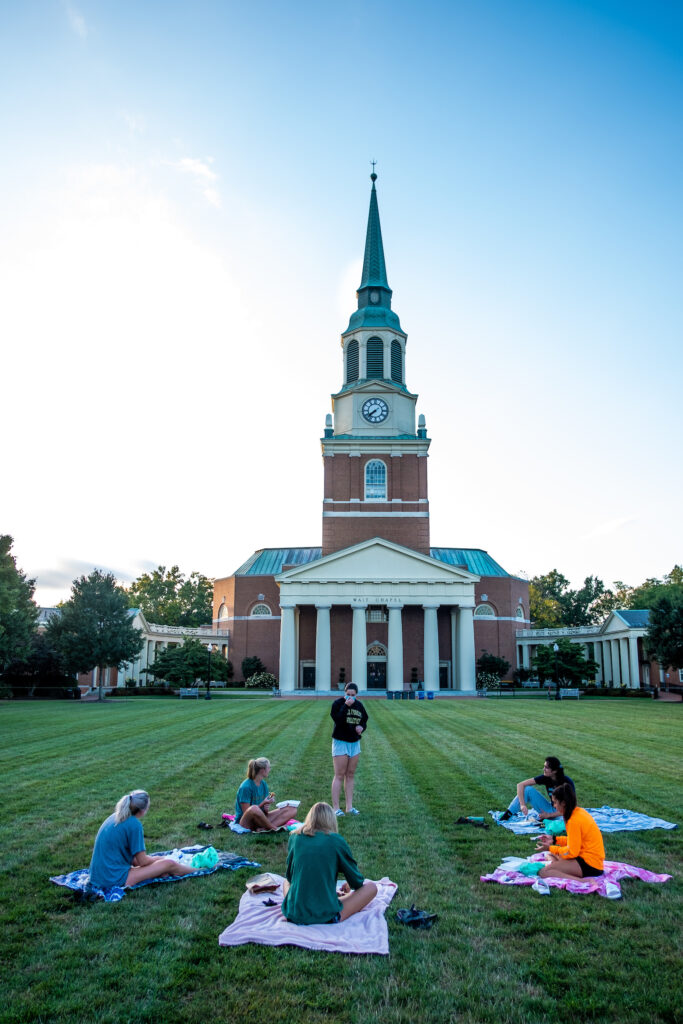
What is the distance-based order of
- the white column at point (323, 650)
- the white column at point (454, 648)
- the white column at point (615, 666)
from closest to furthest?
the white column at point (323, 650)
the white column at point (454, 648)
the white column at point (615, 666)

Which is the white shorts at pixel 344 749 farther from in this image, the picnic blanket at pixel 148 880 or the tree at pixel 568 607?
the tree at pixel 568 607

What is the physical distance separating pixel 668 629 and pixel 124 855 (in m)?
43.2

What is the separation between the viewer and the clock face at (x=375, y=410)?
191 ft

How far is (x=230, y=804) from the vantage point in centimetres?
1134

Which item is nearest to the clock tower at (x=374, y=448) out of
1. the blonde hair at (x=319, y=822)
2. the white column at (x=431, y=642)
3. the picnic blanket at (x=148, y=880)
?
the white column at (x=431, y=642)

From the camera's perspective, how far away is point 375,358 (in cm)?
5928

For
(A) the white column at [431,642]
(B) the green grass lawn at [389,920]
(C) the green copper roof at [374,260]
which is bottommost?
(B) the green grass lawn at [389,920]

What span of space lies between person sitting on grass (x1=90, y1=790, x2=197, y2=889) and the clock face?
52019 mm

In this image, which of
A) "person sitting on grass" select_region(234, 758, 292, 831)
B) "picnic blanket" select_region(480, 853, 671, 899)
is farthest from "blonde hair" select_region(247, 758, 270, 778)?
"picnic blanket" select_region(480, 853, 671, 899)

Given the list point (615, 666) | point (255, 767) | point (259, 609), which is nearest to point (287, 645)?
point (259, 609)

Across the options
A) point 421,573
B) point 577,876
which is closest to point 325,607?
point 421,573

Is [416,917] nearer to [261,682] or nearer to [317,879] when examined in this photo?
[317,879]

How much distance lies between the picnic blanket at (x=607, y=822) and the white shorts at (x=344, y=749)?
86.6 inches

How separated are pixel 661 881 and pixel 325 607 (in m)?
44.5
